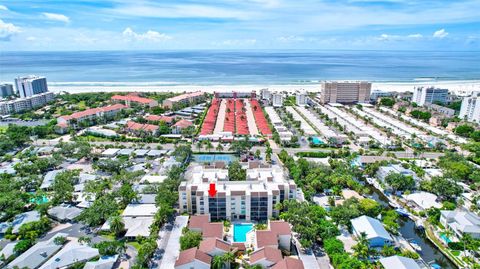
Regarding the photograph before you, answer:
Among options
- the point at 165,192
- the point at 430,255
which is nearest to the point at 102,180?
the point at 165,192

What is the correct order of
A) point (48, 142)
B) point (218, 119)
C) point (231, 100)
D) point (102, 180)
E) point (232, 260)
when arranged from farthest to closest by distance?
1. point (231, 100)
2. point (218, 119)
3. point (48, 142)
4. point (102, 180)
5. point (232, 260)

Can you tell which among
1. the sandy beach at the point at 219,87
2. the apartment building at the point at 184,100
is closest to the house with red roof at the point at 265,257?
the apartment building at the point at 184,100

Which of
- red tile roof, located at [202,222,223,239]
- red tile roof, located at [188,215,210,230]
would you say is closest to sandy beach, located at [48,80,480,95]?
red tile roof, located at [188,215,210,230]

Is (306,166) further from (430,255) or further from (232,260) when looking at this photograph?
(232,260)

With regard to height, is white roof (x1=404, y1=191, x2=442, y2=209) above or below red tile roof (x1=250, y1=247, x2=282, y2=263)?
below

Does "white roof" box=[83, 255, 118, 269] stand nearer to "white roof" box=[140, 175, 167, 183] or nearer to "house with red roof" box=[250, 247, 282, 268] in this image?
"house with red roof" box=[250, 247, 282, 268]

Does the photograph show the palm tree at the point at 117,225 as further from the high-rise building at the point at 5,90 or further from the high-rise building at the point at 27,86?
the high-rise building at the point at 5,90
